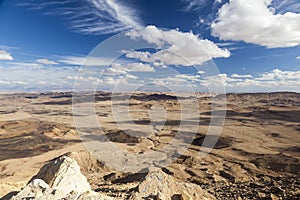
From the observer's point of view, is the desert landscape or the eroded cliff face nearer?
the eroded cliff face

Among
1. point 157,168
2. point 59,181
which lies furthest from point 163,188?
point 157,168

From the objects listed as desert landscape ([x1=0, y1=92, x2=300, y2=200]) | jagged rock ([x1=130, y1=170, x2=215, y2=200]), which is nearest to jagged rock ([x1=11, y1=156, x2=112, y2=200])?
desert landscape ([x1=0, y1=92, x2=300, y2=200])

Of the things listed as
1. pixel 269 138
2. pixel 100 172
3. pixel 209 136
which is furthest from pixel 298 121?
pixel 100 172

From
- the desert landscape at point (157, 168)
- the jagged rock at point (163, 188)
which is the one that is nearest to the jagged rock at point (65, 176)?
the desert landscape at point (157, 168)

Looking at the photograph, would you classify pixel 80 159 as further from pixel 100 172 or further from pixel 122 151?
pixel 122 151

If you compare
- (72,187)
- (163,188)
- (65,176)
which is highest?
(65,176)

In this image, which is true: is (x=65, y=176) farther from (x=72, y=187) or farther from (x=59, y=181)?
(x=72, y=187)

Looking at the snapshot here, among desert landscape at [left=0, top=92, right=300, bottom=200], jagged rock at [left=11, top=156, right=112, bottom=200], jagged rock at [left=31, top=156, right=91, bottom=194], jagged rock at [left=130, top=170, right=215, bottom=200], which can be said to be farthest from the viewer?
jagged rock at [left=130, top=170, right=215, bottom=200]

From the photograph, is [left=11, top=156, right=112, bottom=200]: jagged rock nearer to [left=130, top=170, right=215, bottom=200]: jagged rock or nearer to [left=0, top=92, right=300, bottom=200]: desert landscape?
[left=0, top=92, right=300, bottom=200]: desert landscape

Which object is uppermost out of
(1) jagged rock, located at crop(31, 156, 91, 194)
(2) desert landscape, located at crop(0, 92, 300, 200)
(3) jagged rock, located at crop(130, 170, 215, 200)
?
(1) jagged rock, located at crop(31, 156, 91, 194)

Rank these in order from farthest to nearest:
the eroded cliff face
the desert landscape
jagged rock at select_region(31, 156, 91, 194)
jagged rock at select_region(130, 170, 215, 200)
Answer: jagged rock at select_region(130, 170, 215, 200) → the desert landscape → jagged rock at select_region(31, 156, 91, 194) → the eroded cliff face

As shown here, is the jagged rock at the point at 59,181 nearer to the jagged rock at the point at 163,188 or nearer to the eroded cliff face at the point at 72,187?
the eroded cliff face at the point at 72,187
